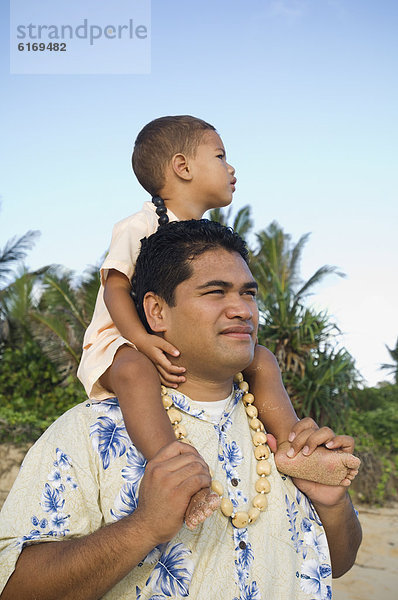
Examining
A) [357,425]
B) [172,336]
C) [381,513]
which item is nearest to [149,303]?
[172,336]

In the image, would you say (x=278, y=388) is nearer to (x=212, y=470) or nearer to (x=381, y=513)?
(x=212, y=470)

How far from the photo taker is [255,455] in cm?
242

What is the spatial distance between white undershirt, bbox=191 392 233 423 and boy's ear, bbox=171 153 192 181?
121cm

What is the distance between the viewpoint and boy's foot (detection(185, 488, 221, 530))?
1.77 meters

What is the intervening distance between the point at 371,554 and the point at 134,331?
7.52m

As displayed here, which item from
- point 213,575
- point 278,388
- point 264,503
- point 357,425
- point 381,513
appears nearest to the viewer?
point 213,575

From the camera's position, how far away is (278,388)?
263 cm

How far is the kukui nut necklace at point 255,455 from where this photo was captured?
7.16ft

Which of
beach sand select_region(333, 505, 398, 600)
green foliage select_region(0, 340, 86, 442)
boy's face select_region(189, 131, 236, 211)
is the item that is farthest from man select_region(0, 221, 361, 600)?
green foliage select_region(0, 340, 86, 442)

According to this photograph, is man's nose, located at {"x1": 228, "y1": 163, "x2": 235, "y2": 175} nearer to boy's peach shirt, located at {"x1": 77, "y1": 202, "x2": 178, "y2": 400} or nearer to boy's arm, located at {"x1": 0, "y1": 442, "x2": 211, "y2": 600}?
boy's peach shirt, located at {"x1": 77, "y1": 202, "x2": 178, "y2": 400}

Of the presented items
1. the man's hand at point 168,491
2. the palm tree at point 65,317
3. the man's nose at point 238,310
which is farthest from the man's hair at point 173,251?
the palm tree at point 65,317

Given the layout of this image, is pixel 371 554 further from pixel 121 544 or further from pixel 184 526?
pixel 121 544

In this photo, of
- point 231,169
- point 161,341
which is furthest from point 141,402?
point 231,169

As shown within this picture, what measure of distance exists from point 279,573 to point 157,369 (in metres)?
0.89
